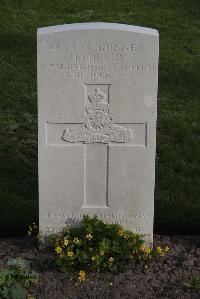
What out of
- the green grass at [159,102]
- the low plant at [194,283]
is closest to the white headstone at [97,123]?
the low plant at [194,283]

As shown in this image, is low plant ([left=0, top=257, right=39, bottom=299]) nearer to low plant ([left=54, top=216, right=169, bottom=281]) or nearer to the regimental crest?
low plant ([left=54, top=216, right=169, bottom=281])

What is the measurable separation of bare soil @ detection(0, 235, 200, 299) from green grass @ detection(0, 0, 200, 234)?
18.7 inches

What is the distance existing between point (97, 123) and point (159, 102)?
13.4ft

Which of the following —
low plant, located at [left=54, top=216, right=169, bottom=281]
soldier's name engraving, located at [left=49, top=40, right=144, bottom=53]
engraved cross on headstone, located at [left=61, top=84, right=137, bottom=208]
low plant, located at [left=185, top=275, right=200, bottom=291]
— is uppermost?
soldier's name engraving, located at [left=49, top=40, right=144, bottom=53]

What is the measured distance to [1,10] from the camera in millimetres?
13219

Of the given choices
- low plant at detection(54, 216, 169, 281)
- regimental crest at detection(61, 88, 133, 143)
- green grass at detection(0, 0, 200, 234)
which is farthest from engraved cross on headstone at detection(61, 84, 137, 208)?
green grass at detection(0, 0, 200, 234)

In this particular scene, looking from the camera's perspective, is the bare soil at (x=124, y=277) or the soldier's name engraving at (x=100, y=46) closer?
the bare soil at (x=124, y=277)

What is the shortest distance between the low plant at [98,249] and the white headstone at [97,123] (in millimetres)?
192

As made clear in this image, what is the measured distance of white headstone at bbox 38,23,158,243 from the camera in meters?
5.09

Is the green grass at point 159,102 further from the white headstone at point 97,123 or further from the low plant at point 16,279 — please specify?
the low plant at point 16,279

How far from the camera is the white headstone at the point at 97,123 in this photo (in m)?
5.09

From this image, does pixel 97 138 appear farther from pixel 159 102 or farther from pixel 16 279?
pixel 159 102

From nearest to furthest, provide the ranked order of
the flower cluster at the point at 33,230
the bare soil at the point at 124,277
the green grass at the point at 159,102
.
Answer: the bare soil at the point at 124,277 < the flower cluster at the point at 33,230 < the green grass at the point at 159,102

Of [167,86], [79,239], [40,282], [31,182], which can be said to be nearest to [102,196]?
[79,239]
